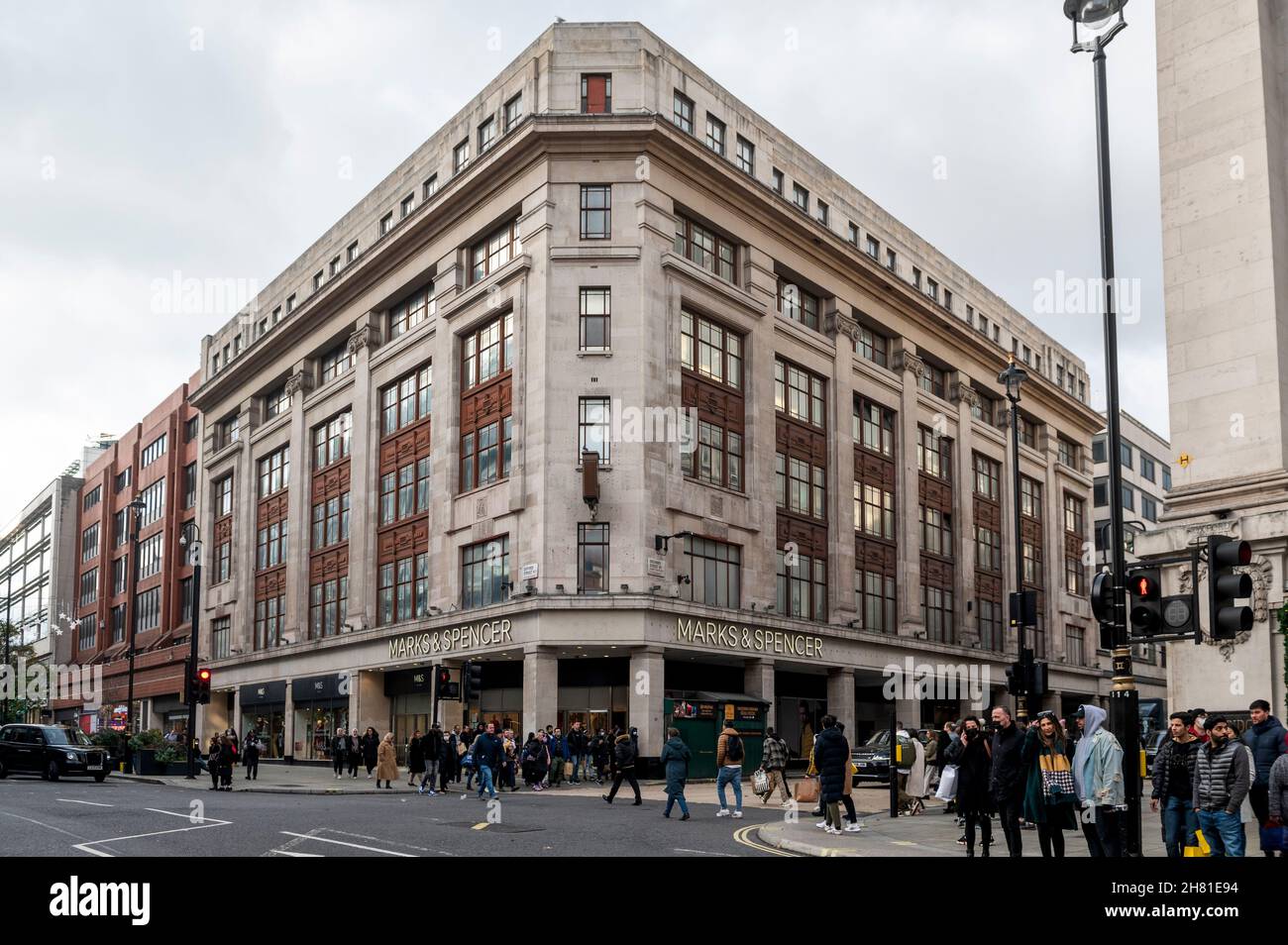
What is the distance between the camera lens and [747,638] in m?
45.8

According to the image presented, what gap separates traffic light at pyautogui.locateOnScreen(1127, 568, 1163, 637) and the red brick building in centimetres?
6660

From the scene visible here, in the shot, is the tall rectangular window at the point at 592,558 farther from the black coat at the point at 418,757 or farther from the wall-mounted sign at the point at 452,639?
the black coat at the point at 418,757

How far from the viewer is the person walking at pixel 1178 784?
43.9 ft

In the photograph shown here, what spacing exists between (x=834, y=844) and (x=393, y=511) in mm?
38810

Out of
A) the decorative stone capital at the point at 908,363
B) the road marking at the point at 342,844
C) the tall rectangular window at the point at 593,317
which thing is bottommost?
the road marking at the point at 342,844

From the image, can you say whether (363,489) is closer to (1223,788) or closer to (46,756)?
(46,756)

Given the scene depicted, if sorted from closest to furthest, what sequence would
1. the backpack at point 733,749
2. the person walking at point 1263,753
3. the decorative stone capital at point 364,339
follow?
the person walking at point 1263,753 < the backpack at point 733,749 < the decorative stone capital at point 364,339

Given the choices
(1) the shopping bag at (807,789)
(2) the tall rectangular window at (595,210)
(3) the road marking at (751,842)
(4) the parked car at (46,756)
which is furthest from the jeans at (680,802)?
(2) the tall rectangular window at (595,210)

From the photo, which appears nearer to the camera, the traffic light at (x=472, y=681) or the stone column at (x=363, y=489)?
the traffic light at (x=472, y=681)

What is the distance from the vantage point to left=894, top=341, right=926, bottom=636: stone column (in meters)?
57.4

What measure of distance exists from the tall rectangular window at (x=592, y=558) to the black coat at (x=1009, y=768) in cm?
2880

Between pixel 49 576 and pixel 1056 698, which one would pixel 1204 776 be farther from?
pixel 49 576

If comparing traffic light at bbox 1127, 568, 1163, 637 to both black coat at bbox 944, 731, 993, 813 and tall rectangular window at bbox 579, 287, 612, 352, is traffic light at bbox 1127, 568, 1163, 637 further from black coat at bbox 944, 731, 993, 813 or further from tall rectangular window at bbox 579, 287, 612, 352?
tall rectangular window at bbox 579, 287, 612, 352

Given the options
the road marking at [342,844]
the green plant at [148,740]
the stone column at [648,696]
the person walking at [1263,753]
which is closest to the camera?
the person walking at [1263,753]
